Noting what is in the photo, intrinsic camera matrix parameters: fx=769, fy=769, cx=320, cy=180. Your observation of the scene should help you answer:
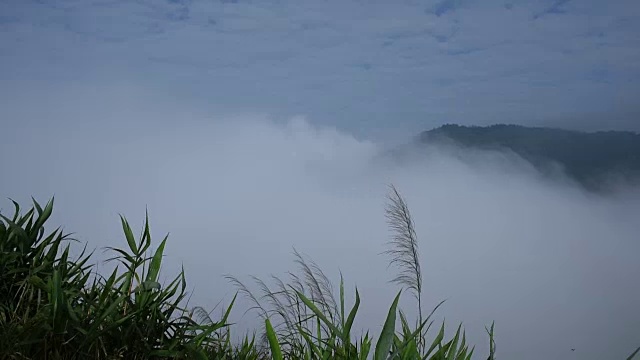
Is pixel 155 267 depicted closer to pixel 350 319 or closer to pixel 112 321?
pixel 112 321

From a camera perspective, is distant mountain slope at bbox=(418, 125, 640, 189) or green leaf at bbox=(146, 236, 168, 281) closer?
green leaf at bbox=(146, 236, 168, 281)

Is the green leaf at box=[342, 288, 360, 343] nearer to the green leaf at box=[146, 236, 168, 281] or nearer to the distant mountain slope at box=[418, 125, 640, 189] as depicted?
the green leaf at box=[146, 236, 168, 281]

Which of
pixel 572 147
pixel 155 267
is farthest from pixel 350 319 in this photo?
pixel 572 147

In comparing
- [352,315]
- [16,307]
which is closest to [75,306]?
[16,307]

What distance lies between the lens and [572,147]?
4.91m

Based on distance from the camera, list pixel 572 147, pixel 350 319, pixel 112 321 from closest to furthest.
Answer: pixel 350 319 → pixel 112 321 → pixel 572 147

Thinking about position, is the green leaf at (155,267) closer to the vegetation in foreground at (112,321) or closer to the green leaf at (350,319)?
the vegetation in foreground at (112,321)

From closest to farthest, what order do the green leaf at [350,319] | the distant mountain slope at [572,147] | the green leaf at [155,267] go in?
the green leaf at [350,319] < the green leaf at [155,267] < the distant mountain slope at [572,147]

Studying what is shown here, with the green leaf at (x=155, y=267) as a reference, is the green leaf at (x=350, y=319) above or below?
below

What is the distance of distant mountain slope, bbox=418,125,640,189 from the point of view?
188 inches

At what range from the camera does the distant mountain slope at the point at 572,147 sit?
4785mm

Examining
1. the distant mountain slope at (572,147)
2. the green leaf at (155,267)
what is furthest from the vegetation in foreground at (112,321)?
the distant mountain slope at (572,147)

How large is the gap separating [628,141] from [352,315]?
143 inches

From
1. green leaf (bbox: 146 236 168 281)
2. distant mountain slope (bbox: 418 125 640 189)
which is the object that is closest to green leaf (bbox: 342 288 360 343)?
green leaf (bbox: 146 236 168 281)
